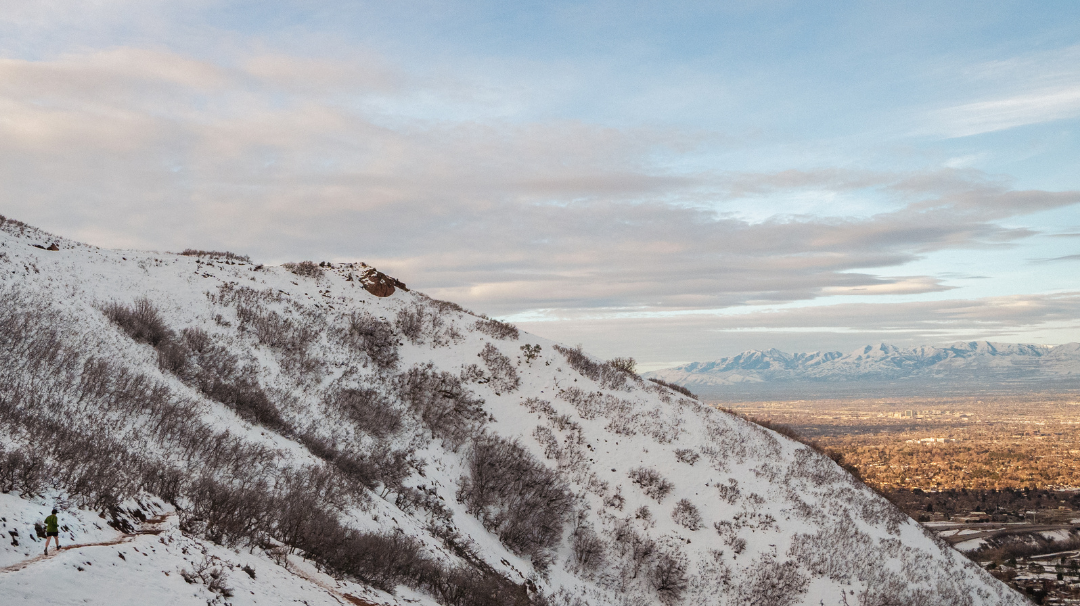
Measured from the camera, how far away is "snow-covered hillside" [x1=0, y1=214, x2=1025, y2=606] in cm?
1061

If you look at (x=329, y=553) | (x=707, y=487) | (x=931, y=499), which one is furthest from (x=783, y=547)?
(x=931, y=499)

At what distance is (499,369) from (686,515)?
42.7 ft

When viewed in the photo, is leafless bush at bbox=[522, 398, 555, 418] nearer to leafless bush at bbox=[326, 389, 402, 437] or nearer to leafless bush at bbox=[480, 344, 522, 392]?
leafless bush at bbox=[480, 344, 522, 392]

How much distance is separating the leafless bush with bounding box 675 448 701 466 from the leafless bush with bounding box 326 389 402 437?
580 inches

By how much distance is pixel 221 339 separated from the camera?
25312mm

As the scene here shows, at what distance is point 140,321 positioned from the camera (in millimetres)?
22641

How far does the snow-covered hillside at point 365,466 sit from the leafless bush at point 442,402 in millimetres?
121

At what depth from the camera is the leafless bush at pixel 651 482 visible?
27.9 metres

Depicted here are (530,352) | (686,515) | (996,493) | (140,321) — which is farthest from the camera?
(996,493)

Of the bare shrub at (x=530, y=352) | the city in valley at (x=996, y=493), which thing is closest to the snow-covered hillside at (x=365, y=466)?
the bare shrub at (x=530, y=352)

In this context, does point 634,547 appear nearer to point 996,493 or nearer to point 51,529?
point 51,529

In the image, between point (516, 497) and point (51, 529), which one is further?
point (516, 497)

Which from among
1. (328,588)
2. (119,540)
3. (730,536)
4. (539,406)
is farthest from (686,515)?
(119,540)

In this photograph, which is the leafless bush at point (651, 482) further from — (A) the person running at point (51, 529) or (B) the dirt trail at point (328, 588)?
(A) the person running at point (51, 529)
